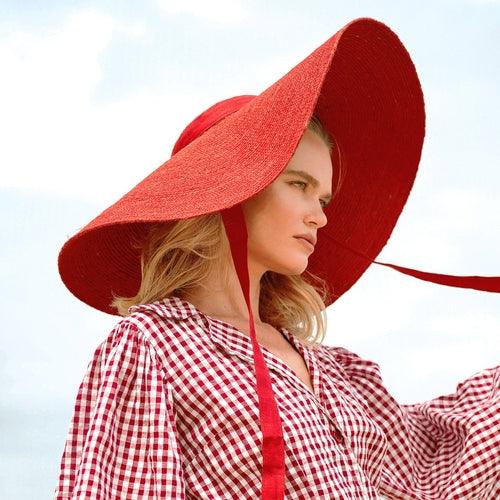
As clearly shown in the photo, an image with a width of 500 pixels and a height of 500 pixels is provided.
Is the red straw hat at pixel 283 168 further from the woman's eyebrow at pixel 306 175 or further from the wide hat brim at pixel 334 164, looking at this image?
the woman's eyebrow at pixel 306 175

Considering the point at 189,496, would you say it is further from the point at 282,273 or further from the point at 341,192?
the point at 341,192

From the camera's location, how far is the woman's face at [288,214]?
199cm

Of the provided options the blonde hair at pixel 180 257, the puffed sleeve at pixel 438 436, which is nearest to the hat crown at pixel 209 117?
the blonde hair at pixel 180 257

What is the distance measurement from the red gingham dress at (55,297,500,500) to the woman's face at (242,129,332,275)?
0.51 ft

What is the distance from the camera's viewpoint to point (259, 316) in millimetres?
2223

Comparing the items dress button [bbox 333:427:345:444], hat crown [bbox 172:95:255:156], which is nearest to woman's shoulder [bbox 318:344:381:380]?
dress button [bbox 333:427:345:444]

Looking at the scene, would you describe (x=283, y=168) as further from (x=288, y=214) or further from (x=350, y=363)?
(x=350, y=363)

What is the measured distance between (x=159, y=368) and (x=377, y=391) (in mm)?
602

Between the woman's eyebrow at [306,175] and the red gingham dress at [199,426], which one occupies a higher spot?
the woman's eyebrow at [306,175]

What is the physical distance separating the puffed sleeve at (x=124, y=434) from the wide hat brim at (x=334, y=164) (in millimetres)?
243

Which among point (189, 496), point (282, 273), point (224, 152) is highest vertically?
point (224, 152)

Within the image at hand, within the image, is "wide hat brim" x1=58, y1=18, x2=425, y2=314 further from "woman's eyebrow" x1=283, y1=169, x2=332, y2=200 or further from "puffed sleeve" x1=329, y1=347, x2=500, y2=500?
"puffed sleeve" x1=329, y1=347, x2=500, y2=500

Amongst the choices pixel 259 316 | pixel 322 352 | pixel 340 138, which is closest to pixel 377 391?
pixel 322 352

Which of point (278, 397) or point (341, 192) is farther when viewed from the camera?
point (341, 192)
